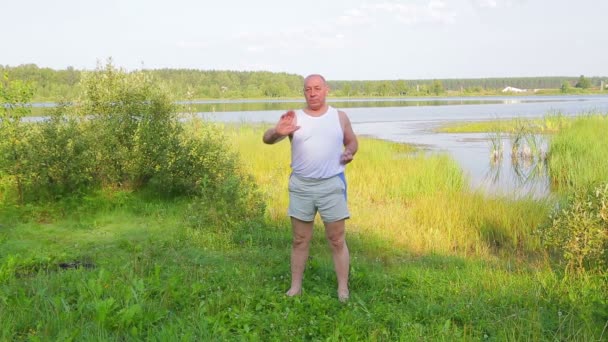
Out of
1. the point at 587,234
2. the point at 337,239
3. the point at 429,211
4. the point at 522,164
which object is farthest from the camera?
the point at 522,164

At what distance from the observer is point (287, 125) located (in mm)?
4020

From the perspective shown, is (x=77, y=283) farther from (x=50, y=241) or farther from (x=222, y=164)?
(x=222, y=164)

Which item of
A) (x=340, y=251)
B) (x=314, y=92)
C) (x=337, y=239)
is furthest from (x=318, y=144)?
(x=340, y=251)

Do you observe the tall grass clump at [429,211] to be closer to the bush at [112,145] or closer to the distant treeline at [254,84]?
the bush at [112,145]

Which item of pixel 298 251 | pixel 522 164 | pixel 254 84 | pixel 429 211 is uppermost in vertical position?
pixel 254 84

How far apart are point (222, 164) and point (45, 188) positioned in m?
2.80

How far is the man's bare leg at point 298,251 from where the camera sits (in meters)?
4.33

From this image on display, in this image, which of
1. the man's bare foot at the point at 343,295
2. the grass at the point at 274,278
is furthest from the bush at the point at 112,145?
the man's bare foot at the point at 343,295

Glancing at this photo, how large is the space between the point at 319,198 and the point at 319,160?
0.99 feet

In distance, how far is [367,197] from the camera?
33.3 ft

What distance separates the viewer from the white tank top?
13.3 feet

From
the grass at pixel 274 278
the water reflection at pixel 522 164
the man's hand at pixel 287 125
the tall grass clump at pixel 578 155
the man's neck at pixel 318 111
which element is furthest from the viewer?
the water reflection at pixel 522 164

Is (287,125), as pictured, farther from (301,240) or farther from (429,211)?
(429,211)

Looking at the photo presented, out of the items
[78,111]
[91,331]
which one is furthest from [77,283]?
[78,111]
